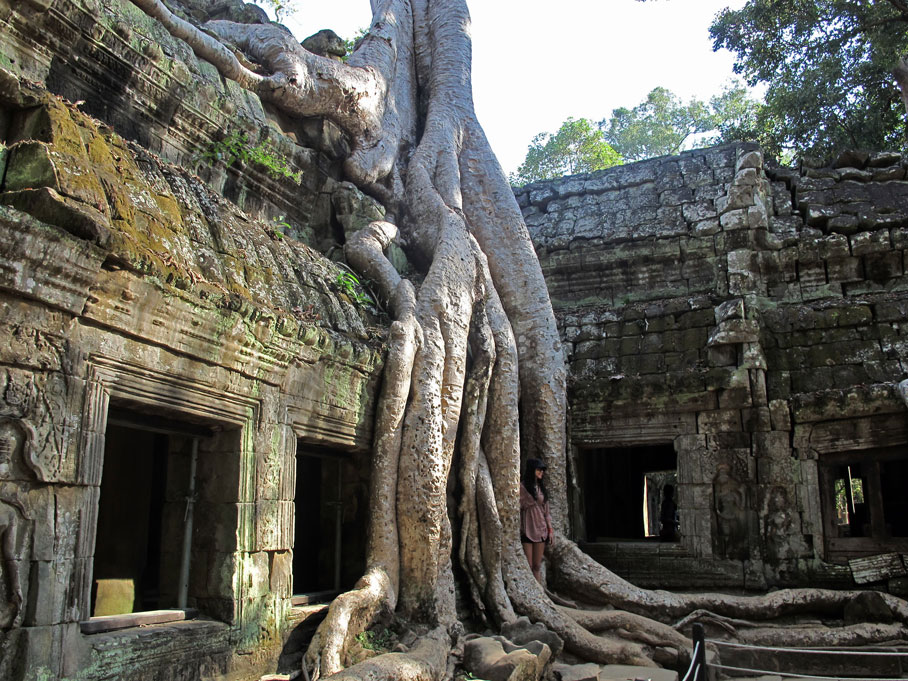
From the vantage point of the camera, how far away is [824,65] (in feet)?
39.2

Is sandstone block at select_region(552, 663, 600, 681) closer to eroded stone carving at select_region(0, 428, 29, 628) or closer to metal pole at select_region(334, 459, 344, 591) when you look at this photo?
metal pole at select_region(334, 459, 344, 591)

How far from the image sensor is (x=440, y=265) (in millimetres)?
5789

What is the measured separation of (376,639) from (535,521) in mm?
1899

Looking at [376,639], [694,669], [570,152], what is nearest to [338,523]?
[376,639]

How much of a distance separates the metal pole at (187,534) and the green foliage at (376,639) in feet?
2.96

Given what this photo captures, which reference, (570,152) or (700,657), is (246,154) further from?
(570,152)

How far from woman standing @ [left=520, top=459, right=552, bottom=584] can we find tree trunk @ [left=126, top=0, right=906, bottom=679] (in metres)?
0.21

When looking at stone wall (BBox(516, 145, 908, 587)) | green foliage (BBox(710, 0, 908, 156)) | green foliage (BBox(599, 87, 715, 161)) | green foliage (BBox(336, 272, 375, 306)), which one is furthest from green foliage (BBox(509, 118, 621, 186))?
green foliage (BBox(336, 272, 375, 306))

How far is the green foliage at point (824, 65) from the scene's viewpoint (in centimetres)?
1160

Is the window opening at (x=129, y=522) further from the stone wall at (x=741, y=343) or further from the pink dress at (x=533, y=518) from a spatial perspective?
the stone wall at (x=741, y=343)

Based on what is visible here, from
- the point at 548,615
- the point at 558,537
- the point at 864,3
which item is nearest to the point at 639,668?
the point at 548,615

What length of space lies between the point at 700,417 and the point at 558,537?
181 cm

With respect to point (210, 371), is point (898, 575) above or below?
below

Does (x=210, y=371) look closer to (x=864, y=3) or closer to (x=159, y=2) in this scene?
(x=159, y=2)
